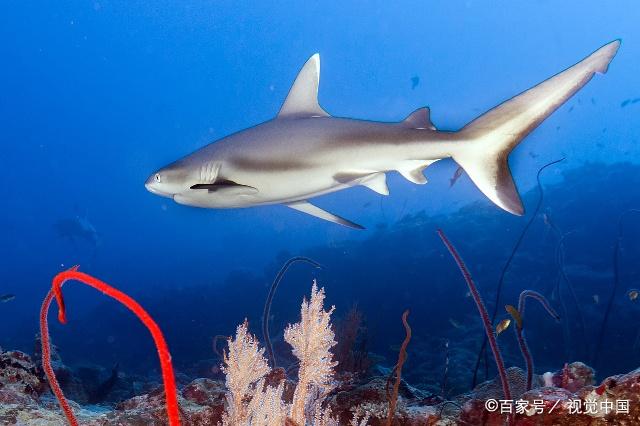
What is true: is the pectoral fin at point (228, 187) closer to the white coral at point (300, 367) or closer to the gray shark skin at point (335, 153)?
the gray shark skin at point (335, 153)

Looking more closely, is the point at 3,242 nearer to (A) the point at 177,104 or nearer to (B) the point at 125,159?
(B) the point at 125,159

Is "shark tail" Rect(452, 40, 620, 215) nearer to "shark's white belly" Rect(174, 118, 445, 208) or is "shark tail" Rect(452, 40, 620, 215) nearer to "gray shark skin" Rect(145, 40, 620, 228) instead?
"gray shark skin" Rect(145, 40, 620, 228)

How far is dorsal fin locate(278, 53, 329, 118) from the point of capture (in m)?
4.09

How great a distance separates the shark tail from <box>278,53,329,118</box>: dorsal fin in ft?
5.35

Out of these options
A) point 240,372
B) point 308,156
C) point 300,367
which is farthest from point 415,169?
point 240,372

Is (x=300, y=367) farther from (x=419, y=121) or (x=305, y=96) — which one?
(x=305, y=96)

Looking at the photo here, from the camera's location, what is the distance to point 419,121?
11.1ft

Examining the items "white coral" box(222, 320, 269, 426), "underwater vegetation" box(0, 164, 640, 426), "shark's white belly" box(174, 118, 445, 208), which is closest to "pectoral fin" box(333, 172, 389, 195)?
"shark's white belly" box(174, 118, 445, 208)

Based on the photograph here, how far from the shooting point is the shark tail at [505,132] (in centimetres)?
254

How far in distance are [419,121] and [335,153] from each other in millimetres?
765

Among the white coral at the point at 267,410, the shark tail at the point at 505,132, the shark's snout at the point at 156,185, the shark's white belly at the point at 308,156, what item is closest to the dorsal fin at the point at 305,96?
the shark's white belly at the point at 308,156

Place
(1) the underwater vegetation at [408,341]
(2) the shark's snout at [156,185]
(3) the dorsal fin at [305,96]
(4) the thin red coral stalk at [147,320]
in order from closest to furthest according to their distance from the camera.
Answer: (4) the thin red coral stalk at [147,320] < (1) the underwater vegetation at [408,341] < (2) the shark's snout at [156,185] < (3) the dorsal fin at [305,96]

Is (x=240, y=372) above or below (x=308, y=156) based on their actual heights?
A: below

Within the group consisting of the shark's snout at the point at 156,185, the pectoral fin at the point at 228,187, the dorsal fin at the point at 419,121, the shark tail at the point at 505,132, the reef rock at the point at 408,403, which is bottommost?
the reef rock at the point at 408,403
